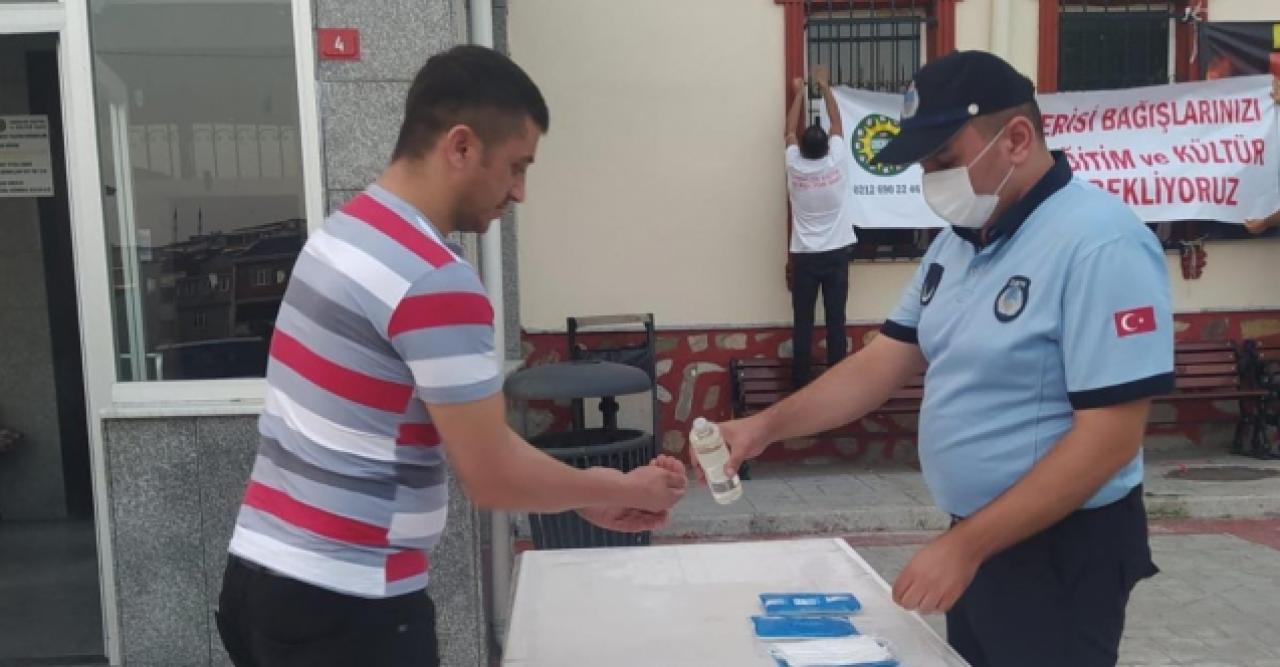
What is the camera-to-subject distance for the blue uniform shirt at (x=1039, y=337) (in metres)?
1.83

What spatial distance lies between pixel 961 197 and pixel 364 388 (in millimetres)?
1253

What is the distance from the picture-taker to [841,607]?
205 cm

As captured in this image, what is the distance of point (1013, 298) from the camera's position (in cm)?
198

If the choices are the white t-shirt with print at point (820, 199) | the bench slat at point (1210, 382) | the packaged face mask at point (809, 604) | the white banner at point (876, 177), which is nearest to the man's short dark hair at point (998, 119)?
the packaged face mask at point (809, 604)

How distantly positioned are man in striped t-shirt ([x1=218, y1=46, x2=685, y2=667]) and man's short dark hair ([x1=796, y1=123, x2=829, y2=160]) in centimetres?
534

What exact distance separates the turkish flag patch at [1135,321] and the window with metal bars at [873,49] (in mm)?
5743

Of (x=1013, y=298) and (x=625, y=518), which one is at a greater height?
(x=1013, y=298)

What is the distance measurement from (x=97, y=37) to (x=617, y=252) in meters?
3.94

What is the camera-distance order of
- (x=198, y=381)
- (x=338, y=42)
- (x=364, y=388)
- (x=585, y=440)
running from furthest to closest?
1. (x=585, y=440)
2. (x=198, y=381)
3. (x=338, y=42)
4. (x=364, y=388)

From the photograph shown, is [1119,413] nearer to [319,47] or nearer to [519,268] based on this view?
[319,47]

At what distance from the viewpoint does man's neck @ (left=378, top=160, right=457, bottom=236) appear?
5.84 ft

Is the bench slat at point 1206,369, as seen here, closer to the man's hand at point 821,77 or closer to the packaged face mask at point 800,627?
the man's hand at point 821,77

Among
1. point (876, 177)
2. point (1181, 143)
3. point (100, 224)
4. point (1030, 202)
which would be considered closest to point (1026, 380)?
point (1030, 202)

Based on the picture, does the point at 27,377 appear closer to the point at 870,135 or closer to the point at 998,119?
the point at 870,135
